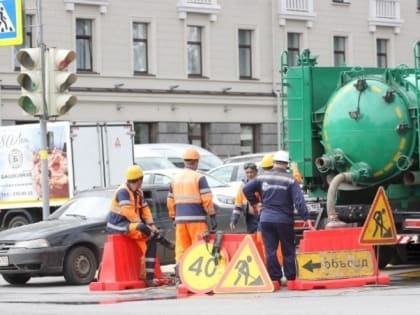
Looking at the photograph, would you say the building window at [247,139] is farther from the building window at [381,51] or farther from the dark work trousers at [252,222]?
the dark work trousers at [252,222]

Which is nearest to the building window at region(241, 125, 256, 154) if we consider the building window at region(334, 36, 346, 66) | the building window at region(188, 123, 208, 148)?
the building window at region(188, 123, 208, 148)

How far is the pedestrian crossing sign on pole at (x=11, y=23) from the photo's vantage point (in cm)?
2094

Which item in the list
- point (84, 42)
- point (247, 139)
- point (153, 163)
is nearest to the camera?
point (153, 163)

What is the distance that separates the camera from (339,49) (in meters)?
53.6

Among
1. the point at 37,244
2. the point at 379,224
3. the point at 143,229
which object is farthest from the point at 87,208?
the point at 379,224

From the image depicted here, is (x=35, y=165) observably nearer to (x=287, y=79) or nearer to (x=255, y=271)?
(x=287, y=79)

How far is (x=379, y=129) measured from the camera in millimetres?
17438

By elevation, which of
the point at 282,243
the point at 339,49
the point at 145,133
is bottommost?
the point at 282,243

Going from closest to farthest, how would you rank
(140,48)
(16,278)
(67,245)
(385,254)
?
(67,245) < (385,254) < (16,278) < (140,48)

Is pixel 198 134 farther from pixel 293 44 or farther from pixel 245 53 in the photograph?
pixel 293 44

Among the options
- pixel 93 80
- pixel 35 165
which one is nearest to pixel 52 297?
pixel 35 165

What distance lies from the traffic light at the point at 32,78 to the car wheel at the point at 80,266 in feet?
8.42

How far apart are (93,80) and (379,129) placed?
29.0 m

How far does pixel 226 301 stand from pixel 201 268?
1469 millimetres
